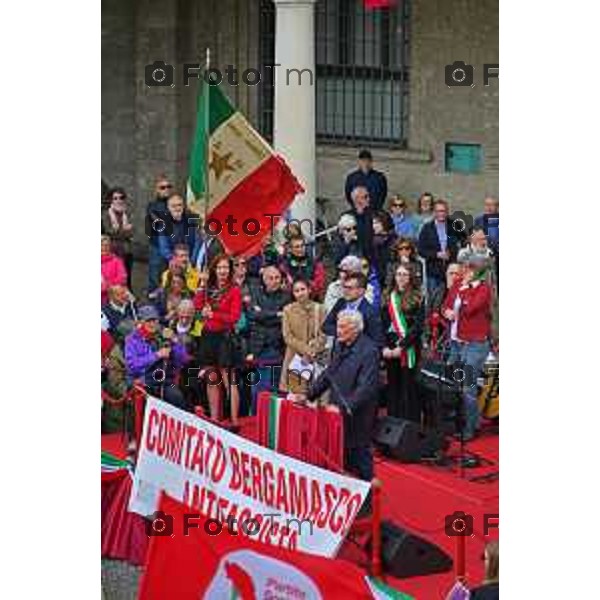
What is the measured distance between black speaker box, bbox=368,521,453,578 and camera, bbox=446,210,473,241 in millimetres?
1224

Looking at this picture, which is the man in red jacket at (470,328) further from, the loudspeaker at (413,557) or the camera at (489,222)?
the loudspeaker at (413,557)

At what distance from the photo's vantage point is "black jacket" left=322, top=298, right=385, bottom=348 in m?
12.0

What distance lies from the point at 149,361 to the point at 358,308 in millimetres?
994

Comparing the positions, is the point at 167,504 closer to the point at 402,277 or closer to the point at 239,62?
the point at 402,277

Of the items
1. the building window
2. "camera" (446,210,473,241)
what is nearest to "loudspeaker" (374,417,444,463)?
"camera" (446,210,473,241)

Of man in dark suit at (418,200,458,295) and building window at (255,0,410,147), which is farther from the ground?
building window at (255,0,410,147)

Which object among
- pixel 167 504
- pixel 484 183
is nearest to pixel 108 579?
pixel 167 504

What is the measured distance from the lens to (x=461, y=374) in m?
12.0

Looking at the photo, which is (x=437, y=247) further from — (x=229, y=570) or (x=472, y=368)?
(x=229, y=570)

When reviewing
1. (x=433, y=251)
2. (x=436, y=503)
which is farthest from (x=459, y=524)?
(x=433, y=251)

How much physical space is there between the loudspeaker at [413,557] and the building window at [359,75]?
1.96m

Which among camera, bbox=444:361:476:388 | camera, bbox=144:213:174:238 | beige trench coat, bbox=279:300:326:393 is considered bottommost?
camera, bbox=444:361:476:388

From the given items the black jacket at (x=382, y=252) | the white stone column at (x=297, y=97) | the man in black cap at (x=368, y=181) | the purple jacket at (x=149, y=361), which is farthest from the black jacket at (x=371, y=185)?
the purple jacket at (x=149, y=361)

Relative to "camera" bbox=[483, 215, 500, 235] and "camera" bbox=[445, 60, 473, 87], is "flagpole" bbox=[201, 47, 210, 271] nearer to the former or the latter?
"camera" bbox=[445, 60, 473, 87]
